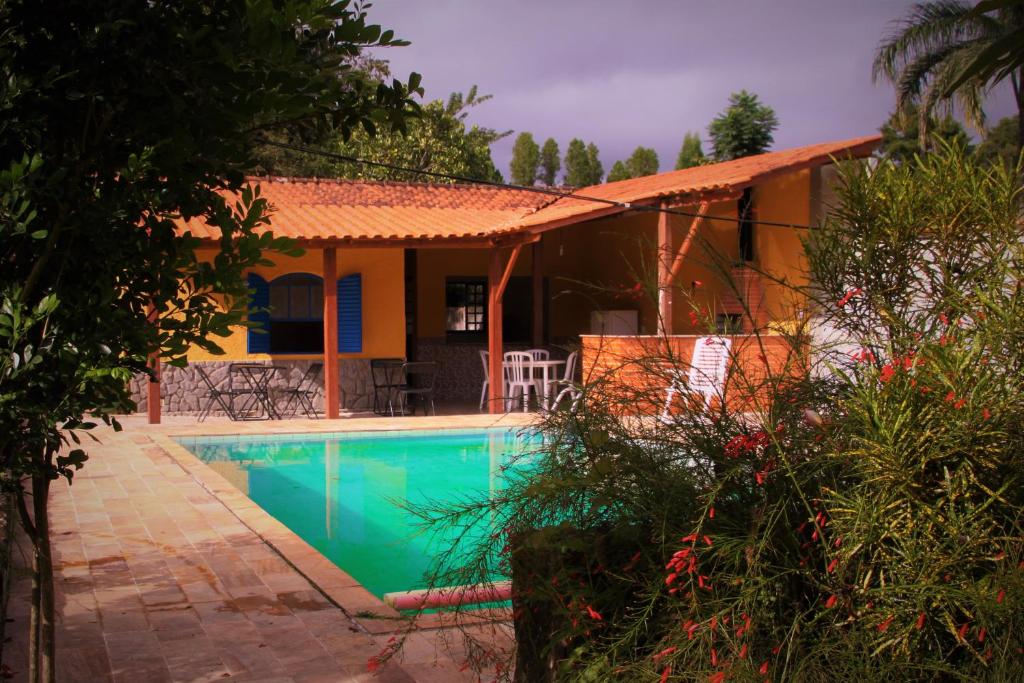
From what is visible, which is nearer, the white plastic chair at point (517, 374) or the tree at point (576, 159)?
the white plastic chair at point (517, 374)

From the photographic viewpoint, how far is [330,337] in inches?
540

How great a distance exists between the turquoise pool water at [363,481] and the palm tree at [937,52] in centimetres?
1248

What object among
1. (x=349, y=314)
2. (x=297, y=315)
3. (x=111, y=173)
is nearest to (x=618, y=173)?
(x=349, y=314)

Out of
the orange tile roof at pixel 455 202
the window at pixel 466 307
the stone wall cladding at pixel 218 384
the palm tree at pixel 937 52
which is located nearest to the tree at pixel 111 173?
the orange tile roof at pixel 455 202

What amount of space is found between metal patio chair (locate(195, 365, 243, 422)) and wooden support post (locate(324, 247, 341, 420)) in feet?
4.37

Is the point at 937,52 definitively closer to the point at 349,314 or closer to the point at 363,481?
the point at 349,314

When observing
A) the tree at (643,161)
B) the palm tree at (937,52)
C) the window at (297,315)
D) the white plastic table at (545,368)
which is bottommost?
the white plastic table at (545,368)

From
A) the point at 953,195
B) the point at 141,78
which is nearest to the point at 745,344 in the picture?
the point at 953,195

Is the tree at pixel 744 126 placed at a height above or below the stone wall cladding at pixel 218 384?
above

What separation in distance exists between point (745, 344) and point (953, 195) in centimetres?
70

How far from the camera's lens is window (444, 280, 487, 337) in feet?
62.4

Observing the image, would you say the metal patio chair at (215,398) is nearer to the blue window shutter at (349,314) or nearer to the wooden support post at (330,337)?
the wooden support post at (330,337)

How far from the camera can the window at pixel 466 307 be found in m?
19.0

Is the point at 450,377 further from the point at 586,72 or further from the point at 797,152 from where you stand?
the point at 586,72
